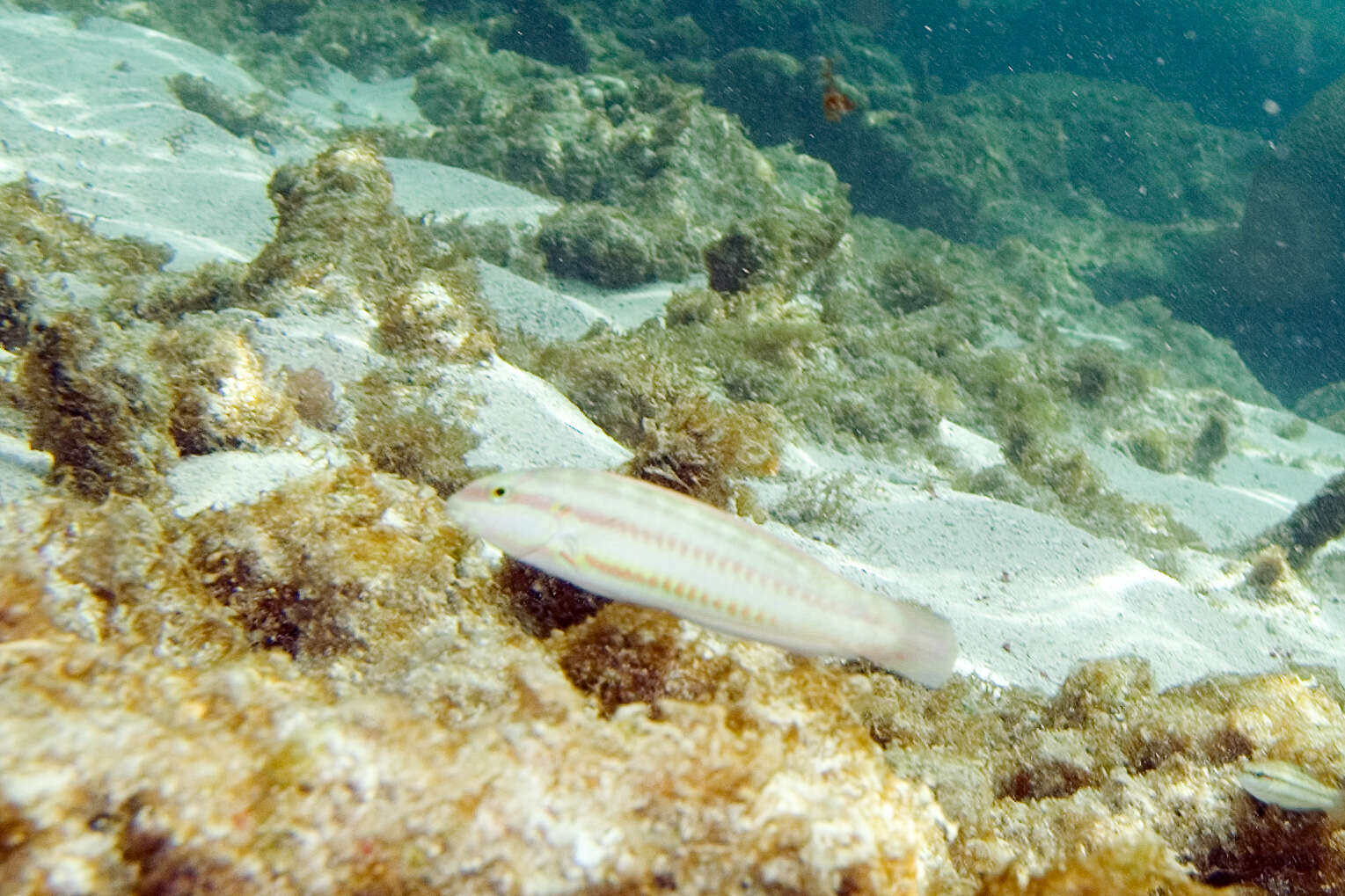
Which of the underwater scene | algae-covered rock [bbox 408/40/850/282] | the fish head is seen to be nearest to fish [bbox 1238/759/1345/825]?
the underwater scene

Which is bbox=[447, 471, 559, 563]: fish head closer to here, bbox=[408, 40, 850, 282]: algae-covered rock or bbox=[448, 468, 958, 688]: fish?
bbox=[448, 468, 958, 688]: fish

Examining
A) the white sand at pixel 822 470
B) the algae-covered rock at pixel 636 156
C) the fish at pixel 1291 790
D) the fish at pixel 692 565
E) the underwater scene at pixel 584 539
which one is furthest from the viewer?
the algae-covered rock at pixel 636 156

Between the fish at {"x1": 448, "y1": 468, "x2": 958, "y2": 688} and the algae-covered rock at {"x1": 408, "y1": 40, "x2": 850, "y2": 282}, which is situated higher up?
the fish at {"x1": 448, "y1": 468, "x2": 958, "y2": 688}

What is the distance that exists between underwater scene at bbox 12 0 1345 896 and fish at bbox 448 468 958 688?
0.04ft

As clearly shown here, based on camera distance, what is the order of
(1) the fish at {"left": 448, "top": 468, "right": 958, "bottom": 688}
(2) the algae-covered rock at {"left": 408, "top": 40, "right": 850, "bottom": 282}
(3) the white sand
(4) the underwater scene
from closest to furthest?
(4) the underwater scene
(1) the fish at {"left": 448, "top": 468, "right": 958, "bottom": 688}
(3) the white sand
(2) the algae-covered rock at {"left": 408, "top": 40, "right": 850, "bottom": 282}

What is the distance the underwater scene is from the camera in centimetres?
116

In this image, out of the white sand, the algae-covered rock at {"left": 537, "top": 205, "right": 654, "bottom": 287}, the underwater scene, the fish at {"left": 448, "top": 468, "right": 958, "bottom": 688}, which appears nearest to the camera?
the underwater scene

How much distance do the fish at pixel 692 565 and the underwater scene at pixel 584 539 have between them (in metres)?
0.01

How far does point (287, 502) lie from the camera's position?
222 cm

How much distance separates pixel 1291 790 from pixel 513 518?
2296mm

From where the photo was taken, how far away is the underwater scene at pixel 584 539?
1163 millimetres

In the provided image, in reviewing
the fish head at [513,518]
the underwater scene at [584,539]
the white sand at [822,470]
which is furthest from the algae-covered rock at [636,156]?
the fish head at [513,518]

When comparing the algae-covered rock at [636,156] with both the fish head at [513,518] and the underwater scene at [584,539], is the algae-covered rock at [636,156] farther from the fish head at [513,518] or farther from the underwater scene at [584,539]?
the fish head at [513,518]

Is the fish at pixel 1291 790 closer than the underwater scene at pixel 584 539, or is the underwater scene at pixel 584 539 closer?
the underwater scene at pixel 584 539
